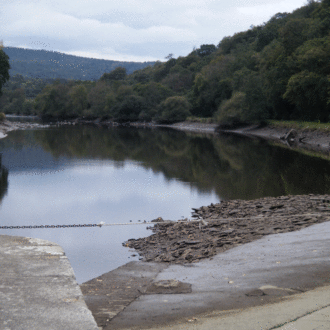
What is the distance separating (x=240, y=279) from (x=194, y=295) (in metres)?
1.12

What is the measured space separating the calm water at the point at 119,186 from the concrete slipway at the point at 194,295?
372cm

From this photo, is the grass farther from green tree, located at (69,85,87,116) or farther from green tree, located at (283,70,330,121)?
green tree, located at (69,85,87,116)

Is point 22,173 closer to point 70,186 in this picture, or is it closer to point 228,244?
point 70,186

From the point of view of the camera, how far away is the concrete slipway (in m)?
4.57

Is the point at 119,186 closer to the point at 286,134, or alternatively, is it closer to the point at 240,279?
the point at 240,279

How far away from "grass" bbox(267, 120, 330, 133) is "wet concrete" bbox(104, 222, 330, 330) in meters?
41.4

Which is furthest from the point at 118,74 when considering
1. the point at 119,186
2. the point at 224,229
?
the point at 224,229

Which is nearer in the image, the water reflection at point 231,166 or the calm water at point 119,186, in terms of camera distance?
the calm water at point 119,186

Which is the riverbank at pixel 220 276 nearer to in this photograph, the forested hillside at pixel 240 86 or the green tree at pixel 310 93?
the green tree at pixel 310 93

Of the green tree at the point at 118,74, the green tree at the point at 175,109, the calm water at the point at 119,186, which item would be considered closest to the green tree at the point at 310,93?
the calm water at the point at 119,186

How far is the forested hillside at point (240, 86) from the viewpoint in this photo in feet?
175

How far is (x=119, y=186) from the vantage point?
23.0 m

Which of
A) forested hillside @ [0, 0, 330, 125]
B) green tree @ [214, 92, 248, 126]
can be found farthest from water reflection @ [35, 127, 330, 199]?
green tree @ [214, 92, 248, 126]

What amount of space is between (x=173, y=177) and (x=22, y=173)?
9771 millimetres
